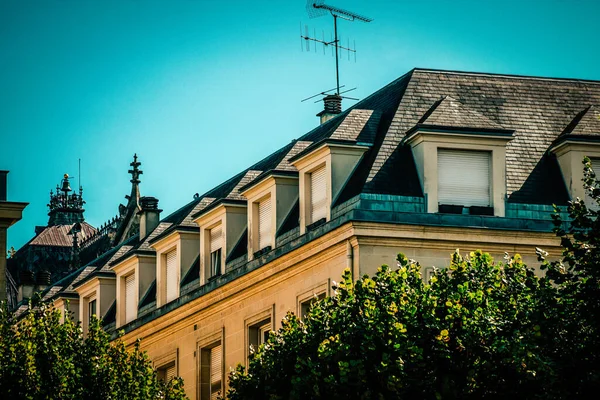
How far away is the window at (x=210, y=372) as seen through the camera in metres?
66.8

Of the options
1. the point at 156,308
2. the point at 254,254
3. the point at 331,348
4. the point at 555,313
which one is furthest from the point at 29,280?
the point at 555,313

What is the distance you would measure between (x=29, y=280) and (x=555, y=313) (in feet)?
198

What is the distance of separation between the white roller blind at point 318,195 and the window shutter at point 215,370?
26.5 ft

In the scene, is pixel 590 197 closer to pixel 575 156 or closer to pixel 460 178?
pixel 575 156

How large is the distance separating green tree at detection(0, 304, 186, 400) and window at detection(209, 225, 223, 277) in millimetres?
6099

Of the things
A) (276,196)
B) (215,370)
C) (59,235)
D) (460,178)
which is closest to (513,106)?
(460,178)

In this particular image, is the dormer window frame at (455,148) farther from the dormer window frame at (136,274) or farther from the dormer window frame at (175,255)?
the dormer window frame at (136,274)

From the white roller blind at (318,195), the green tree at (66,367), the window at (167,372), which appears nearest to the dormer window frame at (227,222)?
the window at (167,372)

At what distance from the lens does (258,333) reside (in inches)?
2527

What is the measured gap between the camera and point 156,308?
71.2 metres

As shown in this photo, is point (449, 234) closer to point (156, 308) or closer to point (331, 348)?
point (331, 348)

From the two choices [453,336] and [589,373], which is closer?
[589,373]

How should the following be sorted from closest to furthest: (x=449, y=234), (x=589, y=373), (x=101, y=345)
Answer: (x=589, y=373)
(x=449, y=234)
(x=101, y=345)

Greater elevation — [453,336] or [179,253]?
[179,253]
